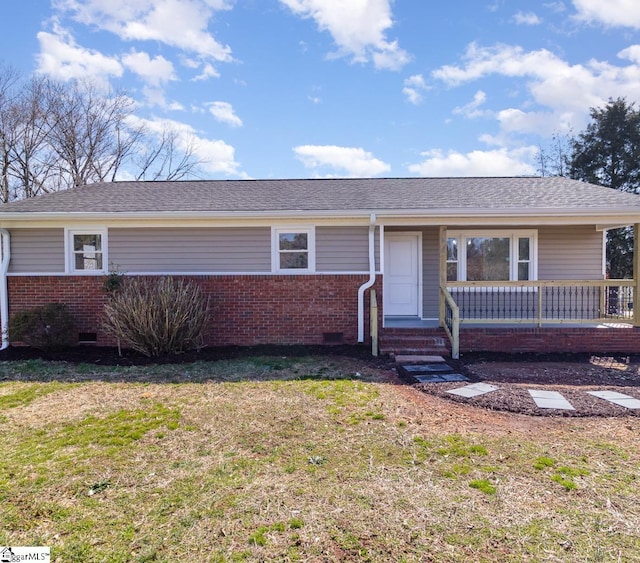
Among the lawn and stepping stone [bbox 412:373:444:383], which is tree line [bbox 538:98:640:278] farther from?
the lawn

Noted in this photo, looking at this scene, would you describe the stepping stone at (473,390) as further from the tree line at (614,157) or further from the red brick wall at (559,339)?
the tree line at (614,157)

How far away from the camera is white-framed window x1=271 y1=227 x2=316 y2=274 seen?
855cm

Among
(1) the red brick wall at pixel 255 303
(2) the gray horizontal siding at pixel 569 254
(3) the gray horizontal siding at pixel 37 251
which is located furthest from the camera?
(2) the gray horizontal siding at pixel 569 254

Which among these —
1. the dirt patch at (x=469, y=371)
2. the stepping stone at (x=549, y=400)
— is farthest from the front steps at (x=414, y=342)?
the stepping stone at (x=549, y=400)

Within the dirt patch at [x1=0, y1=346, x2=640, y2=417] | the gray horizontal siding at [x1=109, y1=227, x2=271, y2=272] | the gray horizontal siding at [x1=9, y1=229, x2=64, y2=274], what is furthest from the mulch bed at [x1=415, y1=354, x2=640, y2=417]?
the gray horizontal siding at [x1=9, y1=229, x2=64, y2=274]

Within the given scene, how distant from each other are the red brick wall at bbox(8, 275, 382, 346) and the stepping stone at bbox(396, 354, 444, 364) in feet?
4.26

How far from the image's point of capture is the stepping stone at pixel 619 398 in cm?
484

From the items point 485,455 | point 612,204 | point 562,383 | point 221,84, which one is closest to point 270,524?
point 485,455

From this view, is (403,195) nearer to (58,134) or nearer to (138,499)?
(138,499)

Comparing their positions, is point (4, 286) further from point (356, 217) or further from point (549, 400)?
point (549, 400)

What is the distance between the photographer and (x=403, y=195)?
373 inches

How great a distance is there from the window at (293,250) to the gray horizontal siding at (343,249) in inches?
7.0

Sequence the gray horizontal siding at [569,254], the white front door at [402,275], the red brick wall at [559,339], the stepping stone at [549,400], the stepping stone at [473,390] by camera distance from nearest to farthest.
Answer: the stepping stone at [549,400] < the stepping stone at [473,390] < the red brick wall at [559,339] < the gray horizontal siding at [569,254] < the white front door at [402,275]

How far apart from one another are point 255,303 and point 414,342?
3.42 metres
